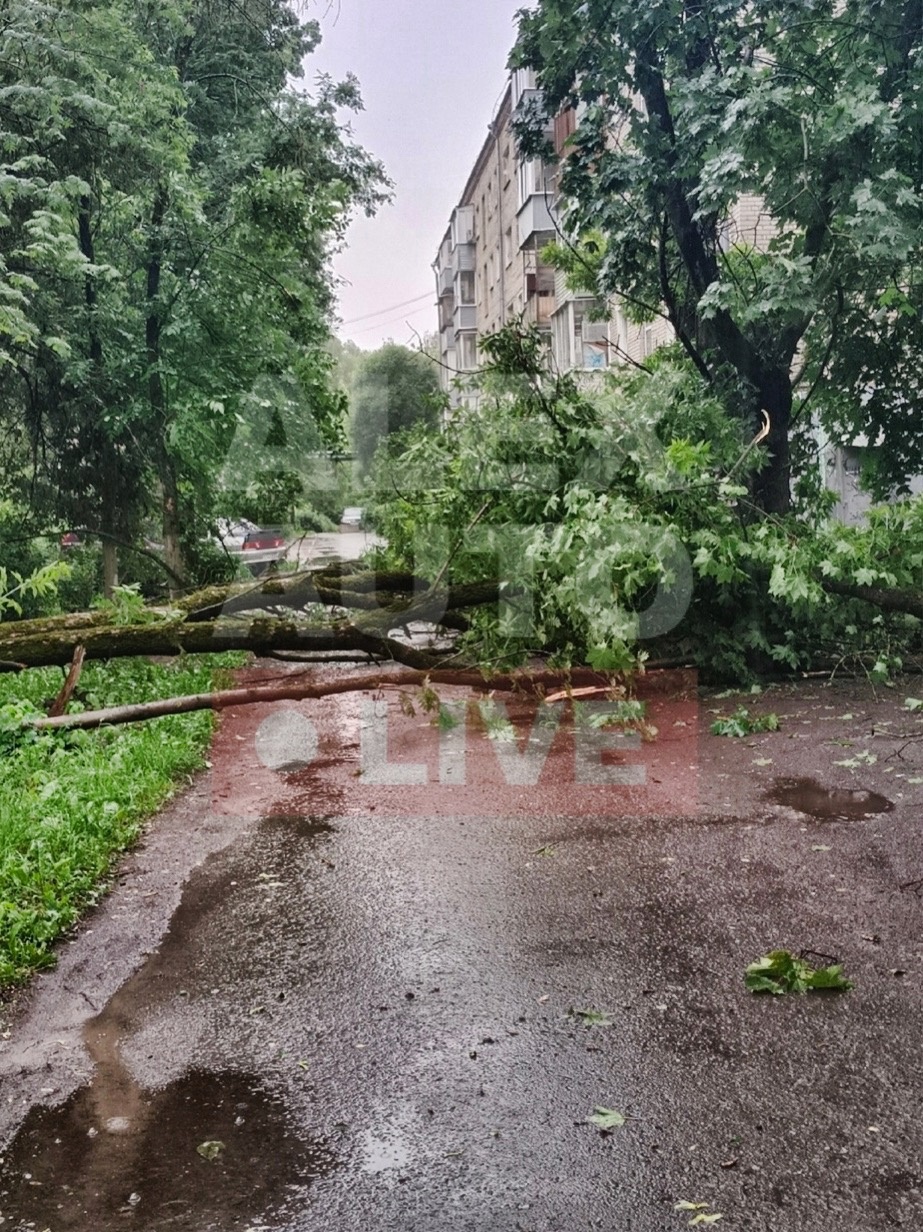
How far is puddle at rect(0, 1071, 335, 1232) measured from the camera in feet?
9.54

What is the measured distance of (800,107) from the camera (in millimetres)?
9594

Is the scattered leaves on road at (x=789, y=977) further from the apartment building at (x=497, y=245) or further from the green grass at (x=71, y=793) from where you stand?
the apartment building at (x=497, y=245)

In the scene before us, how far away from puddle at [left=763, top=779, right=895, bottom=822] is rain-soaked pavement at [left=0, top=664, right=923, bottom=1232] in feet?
0.08

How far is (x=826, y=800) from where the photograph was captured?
6.78 metres

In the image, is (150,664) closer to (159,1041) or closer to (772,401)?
(772,401)

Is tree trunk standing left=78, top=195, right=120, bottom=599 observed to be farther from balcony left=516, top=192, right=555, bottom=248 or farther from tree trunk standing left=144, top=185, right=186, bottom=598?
balcony left=516, top=192, right=555, bottom=248

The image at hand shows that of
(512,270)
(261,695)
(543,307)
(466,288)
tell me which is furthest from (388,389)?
(261,695)

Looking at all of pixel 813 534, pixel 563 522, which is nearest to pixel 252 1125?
pixel 563 522

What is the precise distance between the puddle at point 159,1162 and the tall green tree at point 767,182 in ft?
26.9

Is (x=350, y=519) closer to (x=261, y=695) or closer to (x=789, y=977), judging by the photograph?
(x=261, y=695)

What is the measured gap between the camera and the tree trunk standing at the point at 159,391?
16156mm

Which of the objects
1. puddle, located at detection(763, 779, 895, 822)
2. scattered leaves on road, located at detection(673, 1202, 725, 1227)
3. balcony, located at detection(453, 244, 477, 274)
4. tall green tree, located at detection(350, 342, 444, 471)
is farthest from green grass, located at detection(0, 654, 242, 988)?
balcony, located at detection(453, 244, 477, 274)

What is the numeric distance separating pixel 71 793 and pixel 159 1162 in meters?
3.88

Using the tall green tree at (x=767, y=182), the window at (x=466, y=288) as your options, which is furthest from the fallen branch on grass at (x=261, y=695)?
the window at (x=466, y=288)
